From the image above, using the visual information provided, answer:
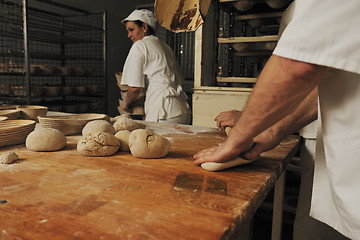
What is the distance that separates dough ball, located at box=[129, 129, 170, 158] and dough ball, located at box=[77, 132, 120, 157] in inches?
2.9

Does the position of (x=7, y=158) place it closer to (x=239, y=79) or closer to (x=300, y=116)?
(x=300, y=116)

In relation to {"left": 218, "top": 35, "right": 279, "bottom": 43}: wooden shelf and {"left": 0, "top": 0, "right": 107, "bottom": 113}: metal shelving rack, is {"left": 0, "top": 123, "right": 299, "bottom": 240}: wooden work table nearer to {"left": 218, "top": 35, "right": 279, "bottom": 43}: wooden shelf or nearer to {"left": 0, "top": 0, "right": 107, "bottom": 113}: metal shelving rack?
{"left": 218, "top": 35, "right": 279, "bottom": 43}: wooden shelf

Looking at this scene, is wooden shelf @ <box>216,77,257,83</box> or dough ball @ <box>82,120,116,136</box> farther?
wooden shelf @ <box>216,77,257,83</box>

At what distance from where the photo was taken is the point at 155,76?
2770mm

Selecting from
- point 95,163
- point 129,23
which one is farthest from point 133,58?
point 95,163

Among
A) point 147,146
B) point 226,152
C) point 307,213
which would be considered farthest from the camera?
point 307,213

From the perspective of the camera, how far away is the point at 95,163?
0.91m

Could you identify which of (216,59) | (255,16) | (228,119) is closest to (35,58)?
(216,59)

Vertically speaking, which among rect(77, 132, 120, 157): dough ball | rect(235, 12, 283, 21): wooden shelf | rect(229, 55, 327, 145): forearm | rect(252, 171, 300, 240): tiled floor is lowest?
rect(252, 171, 300, 240): tiled floor

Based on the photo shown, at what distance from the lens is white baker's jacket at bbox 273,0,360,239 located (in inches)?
A: 24.3

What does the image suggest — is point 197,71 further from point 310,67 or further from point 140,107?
point 310,67

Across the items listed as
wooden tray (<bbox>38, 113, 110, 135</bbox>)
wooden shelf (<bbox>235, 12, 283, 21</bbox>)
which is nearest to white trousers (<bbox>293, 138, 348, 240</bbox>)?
wooden tray (<bbox>38, 113, 110, 135</bbox>)

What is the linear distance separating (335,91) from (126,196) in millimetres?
608

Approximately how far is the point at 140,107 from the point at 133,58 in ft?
1.94
